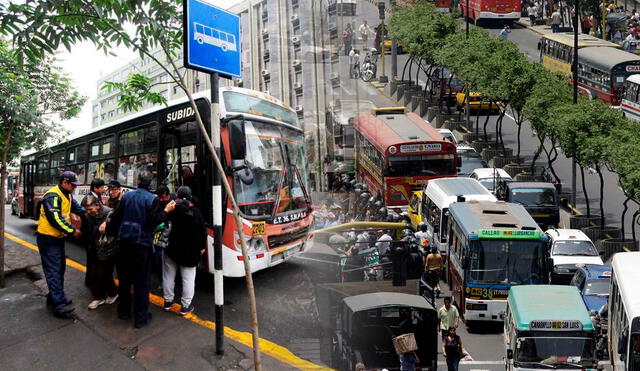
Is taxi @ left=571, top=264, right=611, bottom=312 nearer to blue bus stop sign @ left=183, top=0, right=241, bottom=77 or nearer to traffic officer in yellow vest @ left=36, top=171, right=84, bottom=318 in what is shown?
traffic officer in yellow vest @ left=36, top=171, right=84, bottom=318

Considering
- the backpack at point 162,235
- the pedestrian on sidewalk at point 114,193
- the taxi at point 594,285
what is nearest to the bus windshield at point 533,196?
the taxi at point 594,285

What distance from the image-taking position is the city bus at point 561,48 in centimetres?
3694

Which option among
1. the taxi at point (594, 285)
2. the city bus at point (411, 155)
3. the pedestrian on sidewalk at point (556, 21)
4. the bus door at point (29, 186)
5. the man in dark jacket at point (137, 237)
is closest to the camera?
the man in dark jacket at point (137, 237)

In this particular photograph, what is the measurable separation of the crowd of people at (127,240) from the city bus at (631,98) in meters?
25.0

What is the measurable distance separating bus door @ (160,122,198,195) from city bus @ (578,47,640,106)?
2567cm

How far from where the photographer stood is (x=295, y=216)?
1002 cm

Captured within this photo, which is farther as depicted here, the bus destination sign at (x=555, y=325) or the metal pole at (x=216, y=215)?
the bus destination sign at (x=555, y=325)

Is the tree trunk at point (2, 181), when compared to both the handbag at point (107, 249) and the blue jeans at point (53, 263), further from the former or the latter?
the handbag at point (107, 249)

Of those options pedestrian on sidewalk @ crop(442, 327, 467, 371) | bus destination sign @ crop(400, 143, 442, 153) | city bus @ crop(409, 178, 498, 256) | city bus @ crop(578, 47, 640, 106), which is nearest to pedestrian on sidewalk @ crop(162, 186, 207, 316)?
pedestrian on sidewalk @ crop(442, 327, 467, 371)

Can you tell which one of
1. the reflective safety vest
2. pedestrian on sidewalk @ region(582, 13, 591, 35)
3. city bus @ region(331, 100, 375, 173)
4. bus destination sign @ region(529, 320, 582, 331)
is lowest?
bus destination sign @ region(529, 320, 582, 331)

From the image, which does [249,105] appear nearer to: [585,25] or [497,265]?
[497,265]

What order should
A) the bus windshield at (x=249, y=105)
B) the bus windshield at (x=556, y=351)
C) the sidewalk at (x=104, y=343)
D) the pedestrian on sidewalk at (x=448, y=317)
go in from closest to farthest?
the sidewalk at (x=104, y=343)
the bus windshield at (x=249, y=105)
the bus windshield at (x=556, y=351)
the pedestrian on sidewalk at (x=448, y=317)

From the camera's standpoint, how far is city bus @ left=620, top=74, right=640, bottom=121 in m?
29.8

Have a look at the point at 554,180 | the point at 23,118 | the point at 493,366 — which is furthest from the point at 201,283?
the point at 554,180
